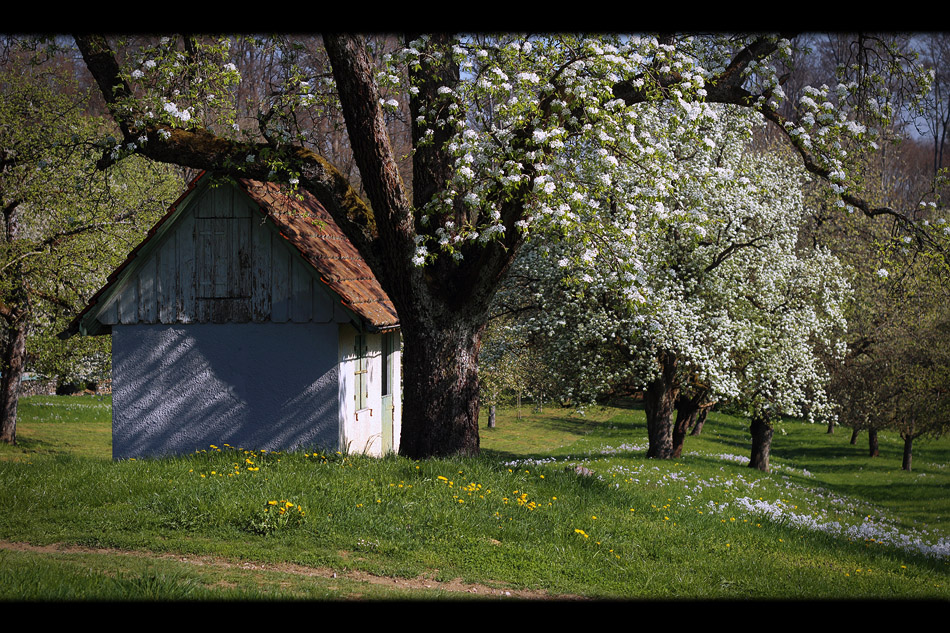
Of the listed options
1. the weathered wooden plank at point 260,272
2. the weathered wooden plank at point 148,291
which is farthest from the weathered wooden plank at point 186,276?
the weathered wooden plank at point 260,272

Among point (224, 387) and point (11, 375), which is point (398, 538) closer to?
point (224, 387)

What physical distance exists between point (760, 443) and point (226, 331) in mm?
17885

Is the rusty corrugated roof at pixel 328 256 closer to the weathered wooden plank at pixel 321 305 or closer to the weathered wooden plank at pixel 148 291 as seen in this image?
the weathered wooden plank at pixel 321 305

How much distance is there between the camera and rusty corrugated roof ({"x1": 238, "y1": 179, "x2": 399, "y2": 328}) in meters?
13.9

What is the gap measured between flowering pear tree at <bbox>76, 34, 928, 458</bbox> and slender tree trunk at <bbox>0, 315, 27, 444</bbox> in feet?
44.8

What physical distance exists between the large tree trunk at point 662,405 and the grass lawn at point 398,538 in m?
8.32

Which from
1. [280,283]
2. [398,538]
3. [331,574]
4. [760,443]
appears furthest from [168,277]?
[760,443]

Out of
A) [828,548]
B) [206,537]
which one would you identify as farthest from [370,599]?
[828,548]

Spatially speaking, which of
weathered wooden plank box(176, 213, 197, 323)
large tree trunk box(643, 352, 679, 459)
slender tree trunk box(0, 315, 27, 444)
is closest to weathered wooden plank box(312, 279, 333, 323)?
weathered wooden plank box(176, 213, 197, 323)

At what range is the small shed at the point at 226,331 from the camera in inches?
567

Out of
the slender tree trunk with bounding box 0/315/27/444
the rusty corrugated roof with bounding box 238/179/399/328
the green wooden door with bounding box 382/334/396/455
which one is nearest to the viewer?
the rusty corrugated roof with bounding box 238/179/399/328

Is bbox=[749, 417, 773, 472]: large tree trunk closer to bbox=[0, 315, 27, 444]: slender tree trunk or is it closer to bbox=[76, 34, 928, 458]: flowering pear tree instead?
bbox=[76, 34, 928, 458]: flowering pear tree

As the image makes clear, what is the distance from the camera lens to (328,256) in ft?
48.6
